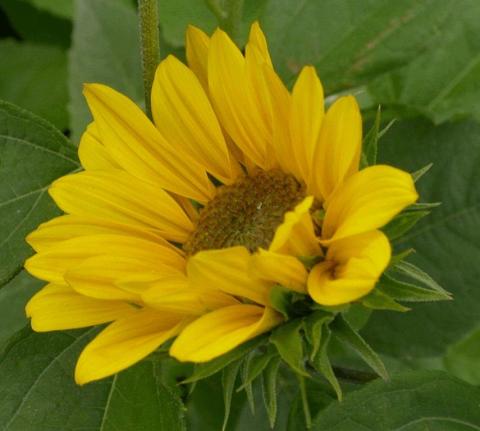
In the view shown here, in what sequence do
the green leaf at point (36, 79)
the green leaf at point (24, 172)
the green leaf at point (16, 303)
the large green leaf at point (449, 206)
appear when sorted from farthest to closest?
the green leaf at point (36, 79), the green leaf at point (16, 303), the large green leaf at point (449, 206), the green leaf at point (24, 172)

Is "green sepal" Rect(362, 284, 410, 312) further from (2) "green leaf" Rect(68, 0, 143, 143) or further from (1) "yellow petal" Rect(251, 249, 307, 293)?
(2) "green leaf" Rect(68, 0, 143, 143)

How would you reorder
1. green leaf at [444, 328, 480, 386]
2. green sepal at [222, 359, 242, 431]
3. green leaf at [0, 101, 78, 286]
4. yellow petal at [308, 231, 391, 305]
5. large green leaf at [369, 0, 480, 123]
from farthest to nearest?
green leaf at [444, 328, 480, 386] → large green leaf at [369, 0, 480, 123] → green leaf at [0, 101, 78, 286] → green sepal at [222, 359, 242, 431] → yellow petal at [308, 231, 391, 305]

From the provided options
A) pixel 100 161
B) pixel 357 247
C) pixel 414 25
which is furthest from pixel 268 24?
pixel 357 247

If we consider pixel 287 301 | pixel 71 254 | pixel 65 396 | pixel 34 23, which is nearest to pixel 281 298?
pixel 287 301

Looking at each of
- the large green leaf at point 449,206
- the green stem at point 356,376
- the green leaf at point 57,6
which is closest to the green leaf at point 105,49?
the green leaf at point 57,6

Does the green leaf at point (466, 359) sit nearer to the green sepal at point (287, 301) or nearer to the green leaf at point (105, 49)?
the green leaf at point (105, 49)

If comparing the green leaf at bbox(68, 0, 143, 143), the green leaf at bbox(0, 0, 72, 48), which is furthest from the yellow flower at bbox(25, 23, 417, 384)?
the green leaf at bbox(0, 0, 72, 48)

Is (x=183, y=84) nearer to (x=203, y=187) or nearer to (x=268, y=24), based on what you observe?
(x=203, y=187)
